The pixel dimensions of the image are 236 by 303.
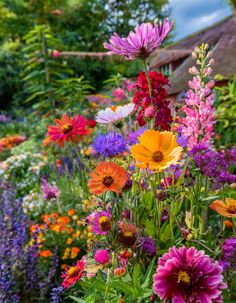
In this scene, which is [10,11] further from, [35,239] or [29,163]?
[35,239]

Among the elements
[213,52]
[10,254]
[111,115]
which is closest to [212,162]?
[111,115]

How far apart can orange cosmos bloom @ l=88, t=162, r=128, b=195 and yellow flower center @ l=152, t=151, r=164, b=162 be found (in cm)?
10

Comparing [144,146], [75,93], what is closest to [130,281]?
[144,146]

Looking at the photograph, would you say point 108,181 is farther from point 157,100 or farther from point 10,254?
point 10,254

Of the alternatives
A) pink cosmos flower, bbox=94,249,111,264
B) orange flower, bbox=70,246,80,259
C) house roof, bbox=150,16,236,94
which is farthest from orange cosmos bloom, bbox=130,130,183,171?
house roof, bbox=150,16,236,94

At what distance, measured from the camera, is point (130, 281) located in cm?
132

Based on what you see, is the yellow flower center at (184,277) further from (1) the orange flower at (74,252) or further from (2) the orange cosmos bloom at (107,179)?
(1) the orange flower at (74,252)

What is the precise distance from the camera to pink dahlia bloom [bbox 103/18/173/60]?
4.34 feet

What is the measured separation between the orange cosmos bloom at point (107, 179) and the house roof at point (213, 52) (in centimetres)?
482

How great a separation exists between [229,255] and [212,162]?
34 centimetres

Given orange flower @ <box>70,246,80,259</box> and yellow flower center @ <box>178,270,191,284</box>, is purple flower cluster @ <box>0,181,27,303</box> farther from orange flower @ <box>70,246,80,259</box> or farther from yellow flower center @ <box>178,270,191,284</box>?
yellow flower center @ <box>178,270,191,284</box>

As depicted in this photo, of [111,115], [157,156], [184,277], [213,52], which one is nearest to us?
[184,277]

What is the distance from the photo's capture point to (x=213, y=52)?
7402 millimetres

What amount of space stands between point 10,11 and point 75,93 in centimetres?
1201
